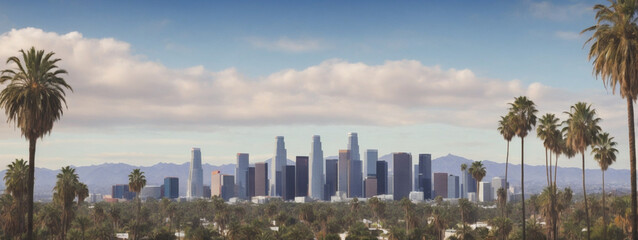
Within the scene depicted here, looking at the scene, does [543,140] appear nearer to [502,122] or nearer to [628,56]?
[502,122]

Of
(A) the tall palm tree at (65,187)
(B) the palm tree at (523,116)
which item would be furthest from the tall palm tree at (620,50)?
(A) the tall palm tree at (65,187)

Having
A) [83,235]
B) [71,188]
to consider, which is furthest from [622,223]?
Result: [83,235]

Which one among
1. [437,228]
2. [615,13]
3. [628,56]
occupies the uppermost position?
[615,13]

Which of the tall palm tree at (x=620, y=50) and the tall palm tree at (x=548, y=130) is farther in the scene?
the tall palm tree at (x=548, y=130)

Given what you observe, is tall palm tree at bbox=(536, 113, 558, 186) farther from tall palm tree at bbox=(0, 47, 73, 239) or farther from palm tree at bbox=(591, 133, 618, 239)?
tall palm tree at bbox=(0, 47, 73, 239)

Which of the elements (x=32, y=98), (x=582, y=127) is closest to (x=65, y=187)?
(x=32, y=98)

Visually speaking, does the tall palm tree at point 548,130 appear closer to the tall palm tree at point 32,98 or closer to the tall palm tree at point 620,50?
the tall palm tree at point 620,50

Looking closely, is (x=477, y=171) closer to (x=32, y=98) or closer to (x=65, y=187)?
(x=65, y=187)

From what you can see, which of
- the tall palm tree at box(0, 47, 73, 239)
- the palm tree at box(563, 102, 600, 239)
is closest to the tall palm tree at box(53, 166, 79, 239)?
the tall palm tree at box(0, 47, 73, 239)
